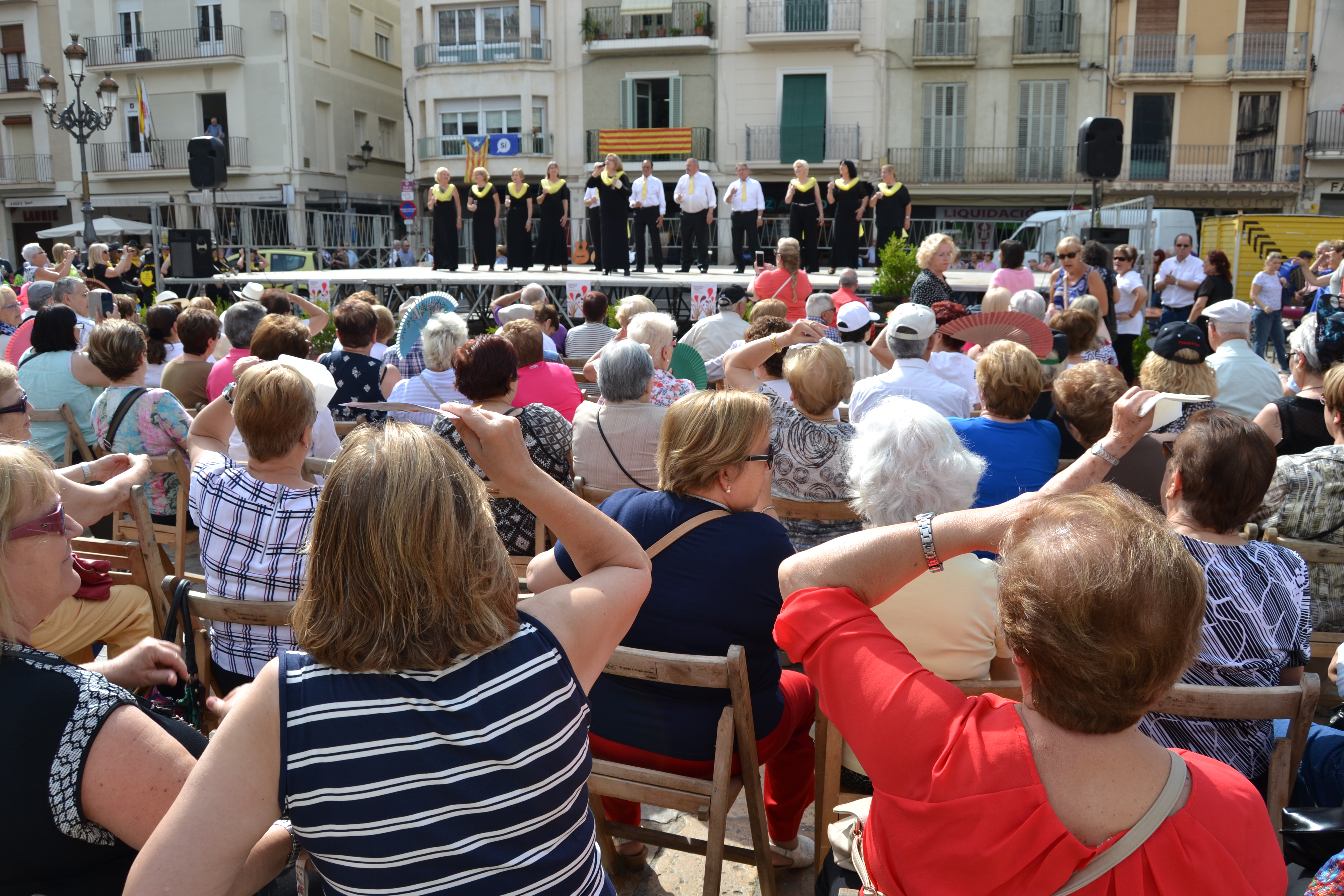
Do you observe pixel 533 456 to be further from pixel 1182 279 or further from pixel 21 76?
pixel 21 76

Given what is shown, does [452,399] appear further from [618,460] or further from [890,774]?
[890,774]

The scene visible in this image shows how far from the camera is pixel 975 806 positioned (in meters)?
1.15

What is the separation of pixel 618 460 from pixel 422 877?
2.49m

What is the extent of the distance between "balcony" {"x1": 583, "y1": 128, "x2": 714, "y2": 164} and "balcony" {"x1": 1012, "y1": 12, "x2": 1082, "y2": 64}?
24.9 feet

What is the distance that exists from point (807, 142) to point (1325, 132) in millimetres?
12489

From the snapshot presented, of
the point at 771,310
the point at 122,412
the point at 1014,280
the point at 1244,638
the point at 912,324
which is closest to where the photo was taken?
the point at 1244,638

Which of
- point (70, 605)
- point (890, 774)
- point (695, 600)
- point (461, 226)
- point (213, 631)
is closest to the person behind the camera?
point (890, 774)

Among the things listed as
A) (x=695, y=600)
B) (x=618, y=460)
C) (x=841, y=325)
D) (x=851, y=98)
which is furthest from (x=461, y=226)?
(x=695, y=600)

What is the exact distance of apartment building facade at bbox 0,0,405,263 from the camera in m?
26.6

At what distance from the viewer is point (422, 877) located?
49.4 inches

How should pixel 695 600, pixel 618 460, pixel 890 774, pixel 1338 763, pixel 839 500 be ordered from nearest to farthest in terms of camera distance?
pixel 890 774 → pixel 1338 763 → pixel 695 600 → pixel 839 500 → pixel 618 460

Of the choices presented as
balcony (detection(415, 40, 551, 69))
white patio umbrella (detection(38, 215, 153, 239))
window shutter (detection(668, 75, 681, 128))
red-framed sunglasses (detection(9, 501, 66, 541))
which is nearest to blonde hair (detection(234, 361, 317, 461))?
red-framed sunglasses (detection(9, 501, 66, 541))

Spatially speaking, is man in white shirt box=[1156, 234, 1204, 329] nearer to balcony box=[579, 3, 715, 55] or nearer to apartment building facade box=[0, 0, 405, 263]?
balcony box=[579, 3, 715, 55]

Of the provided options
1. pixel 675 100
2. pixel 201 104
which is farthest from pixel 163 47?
pixel 675 100
